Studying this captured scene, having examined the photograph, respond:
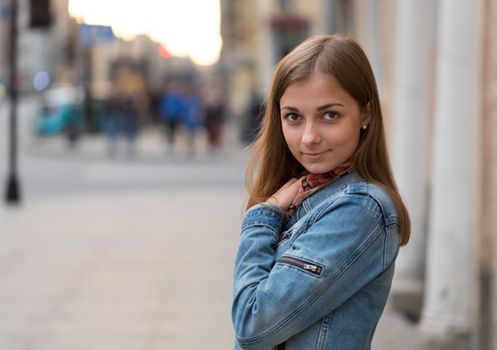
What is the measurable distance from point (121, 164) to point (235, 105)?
25.4 m

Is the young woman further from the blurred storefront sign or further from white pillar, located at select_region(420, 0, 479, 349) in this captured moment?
the blurred storefront sign

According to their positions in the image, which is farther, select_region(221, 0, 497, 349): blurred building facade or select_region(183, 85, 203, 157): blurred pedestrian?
select_region(183, 85, 203, 157): blurred pedestrian

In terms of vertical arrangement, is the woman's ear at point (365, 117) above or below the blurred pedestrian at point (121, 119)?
above

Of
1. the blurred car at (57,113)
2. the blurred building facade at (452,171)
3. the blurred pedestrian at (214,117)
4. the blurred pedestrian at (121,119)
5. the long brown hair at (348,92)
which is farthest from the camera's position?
the blurred car at (57,113)

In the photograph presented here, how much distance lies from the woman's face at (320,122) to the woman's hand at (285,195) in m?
0.08

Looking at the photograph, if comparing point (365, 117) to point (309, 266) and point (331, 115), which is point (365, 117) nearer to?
point (331, 115)

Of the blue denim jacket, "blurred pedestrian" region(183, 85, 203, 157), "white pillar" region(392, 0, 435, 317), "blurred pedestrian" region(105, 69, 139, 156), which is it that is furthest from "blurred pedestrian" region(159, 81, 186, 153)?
the blue denim jacket

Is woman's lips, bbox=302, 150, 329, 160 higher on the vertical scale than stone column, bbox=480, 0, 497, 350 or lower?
higher

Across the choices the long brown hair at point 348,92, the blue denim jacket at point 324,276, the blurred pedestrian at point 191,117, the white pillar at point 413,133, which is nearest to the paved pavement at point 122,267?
the white pillar at point 413,133

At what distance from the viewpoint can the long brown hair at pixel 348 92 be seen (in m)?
2.52

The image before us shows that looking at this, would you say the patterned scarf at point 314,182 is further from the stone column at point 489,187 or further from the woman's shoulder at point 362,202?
the stone column at point 489,187

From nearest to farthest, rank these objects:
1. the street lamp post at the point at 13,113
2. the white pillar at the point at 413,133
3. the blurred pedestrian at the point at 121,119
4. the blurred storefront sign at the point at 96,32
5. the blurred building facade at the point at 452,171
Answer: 1. the blurred building facade at the point at 452,171
2. the white pillar at the point at 413,133
3. the street lamp post at the point at 13,113
4. the blurred pedestrian at the point at 121,119
5. the blurred storefront sign at the point at 96,32

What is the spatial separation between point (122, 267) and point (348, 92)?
842 cm

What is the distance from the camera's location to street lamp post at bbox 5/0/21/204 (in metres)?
16.6
